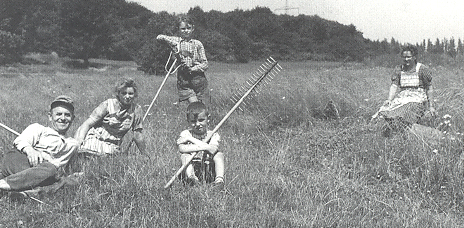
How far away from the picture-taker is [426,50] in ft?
66.0

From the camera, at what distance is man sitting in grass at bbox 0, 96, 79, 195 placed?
3621 mm

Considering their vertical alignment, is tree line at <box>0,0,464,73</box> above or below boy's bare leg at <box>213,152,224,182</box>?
above

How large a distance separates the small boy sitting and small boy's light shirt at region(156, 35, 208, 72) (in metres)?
2.47

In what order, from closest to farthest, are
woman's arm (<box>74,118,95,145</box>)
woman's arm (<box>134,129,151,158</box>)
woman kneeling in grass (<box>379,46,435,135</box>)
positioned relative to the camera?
woman's arm (<box>74,118,95,145</box>) → woman's arm (<box>134,129,151,158</box>) → woman kneeling in grass (<box>379,46,435,135</box>)

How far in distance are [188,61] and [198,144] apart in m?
2.82

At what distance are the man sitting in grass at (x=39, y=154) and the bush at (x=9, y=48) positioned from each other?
2527cm

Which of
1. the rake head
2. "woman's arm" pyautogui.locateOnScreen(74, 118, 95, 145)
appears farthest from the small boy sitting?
"woman's arm" pyautogui.locateOnScreen(74, 118, 95, 145)

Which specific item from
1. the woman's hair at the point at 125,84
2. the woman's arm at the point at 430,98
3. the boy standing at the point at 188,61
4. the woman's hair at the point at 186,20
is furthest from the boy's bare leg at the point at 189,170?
the woman's arm at the point at 430,98

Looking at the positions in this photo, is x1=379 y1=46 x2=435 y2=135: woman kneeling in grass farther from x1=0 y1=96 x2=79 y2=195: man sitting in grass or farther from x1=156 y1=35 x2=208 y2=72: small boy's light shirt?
x1=0 y1=96 x2=79 y2=195: man sitting in grass

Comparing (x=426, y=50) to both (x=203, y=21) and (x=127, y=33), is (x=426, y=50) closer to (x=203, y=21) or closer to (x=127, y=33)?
(x=203, y=21)

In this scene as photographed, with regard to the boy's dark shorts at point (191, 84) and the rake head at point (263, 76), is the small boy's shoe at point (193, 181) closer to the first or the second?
the rake head at point (263, 76)

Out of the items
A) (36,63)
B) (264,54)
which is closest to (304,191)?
Result: (264,54)

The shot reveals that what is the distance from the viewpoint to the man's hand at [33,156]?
12.6ft

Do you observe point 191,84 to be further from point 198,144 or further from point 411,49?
point 411,49
